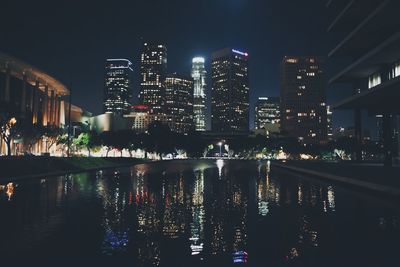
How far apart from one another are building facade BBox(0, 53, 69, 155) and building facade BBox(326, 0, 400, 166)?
5347 centimetres

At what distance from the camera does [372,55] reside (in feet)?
137

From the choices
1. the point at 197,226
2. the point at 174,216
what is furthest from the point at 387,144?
the point at 197,226

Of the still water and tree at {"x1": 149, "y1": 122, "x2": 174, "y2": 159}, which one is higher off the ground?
tree at {"x1": 149, "y1": 122, "x2": 174, "y2": 159}

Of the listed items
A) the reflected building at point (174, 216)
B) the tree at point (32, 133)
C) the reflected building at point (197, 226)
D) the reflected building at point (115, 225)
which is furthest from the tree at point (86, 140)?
the reflected building at point (197, 226)

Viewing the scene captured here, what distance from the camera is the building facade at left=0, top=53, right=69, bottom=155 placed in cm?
8519

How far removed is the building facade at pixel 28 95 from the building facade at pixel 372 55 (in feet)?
175

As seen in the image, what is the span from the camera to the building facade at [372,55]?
37.8 m

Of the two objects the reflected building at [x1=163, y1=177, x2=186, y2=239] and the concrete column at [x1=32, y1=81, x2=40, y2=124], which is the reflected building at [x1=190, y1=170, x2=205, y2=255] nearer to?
the reflected building at [x1=163, y1=177, x2=186, y2=239]

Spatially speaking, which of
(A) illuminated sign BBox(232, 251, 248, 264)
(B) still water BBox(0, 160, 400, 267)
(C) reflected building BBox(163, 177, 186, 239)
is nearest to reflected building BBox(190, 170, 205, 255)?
(B) still water BBox(0, 160, 400, 267)

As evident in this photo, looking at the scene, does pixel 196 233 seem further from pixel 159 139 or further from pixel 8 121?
pixel 159 139

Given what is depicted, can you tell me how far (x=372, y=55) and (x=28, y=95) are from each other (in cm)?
8573

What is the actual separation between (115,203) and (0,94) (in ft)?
264

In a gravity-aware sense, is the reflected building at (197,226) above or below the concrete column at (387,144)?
below

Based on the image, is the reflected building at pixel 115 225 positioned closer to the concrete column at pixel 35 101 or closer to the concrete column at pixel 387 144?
the concrete column at pixel 387 144
